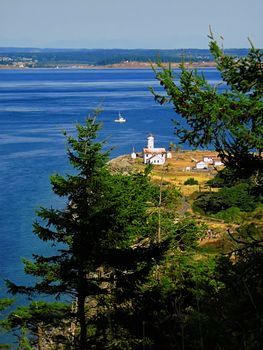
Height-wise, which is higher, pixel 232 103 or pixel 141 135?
pixel 232 103

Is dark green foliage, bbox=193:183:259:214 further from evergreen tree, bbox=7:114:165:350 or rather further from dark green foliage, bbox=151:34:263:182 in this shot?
dark green foliage, bbox=151:34:263:182

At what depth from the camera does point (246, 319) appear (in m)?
5.10

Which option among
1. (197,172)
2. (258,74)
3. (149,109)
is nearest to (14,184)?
(197,172)

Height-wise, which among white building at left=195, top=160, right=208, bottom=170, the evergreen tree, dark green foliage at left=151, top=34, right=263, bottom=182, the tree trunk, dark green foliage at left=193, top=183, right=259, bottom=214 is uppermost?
dark green foliage at left=151, top=34, right=263, bottom=182

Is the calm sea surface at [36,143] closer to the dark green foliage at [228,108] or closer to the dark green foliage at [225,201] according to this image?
the dark green foliage at [228,108]

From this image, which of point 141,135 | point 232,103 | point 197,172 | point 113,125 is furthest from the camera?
point 113,125

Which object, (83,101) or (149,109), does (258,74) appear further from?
(83,101)

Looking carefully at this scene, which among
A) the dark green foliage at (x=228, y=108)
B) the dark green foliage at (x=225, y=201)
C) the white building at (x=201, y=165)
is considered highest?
the dark green foliage at (x=228, y=108)

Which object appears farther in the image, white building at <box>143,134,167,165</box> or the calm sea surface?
white building at <box>143,134,167,165</box>

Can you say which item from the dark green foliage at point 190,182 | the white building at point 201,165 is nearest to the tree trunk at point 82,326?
the dark green foliage at point 190,182

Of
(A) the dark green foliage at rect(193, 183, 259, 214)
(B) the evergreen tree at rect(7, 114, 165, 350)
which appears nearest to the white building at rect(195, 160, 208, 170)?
(A) the dark green foliage at rect(193, 183, 259, 214)

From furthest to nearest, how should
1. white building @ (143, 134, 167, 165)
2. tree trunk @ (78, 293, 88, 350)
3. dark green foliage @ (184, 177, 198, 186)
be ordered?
white building @ (143, 134, 167, 165) < dark green foliage @ (184, 177, 198, 186) < tree trunk @ (78, 293, 88, 350)

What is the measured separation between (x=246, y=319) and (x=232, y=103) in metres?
2.80

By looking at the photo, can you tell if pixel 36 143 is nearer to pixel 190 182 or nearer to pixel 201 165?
pixel 201 165
